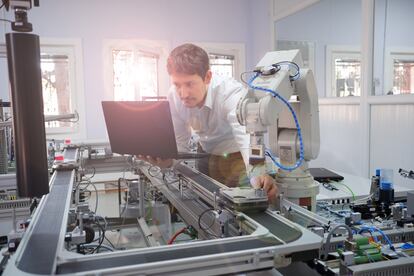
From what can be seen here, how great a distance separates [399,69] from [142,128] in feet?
9.48

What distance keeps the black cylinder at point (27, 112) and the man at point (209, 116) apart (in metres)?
0.71

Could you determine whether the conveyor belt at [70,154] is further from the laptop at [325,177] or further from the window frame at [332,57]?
Answer: the window frame at [332,57]

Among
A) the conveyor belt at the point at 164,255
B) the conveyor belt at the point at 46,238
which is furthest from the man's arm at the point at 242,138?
the conveyor belt at the point at 46,238

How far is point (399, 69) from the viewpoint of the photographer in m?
3.55

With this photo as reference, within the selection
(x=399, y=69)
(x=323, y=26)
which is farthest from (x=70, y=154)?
(x=323, y=26)

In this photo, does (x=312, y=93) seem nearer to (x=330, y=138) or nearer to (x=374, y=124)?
(x=374, y=124)

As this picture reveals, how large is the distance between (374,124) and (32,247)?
3.35 metres

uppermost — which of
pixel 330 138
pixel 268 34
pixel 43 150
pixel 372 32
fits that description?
pixel 268 34

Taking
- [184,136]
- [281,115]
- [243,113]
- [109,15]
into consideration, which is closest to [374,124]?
[184,136]

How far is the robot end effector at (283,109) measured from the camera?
1248 millimetres

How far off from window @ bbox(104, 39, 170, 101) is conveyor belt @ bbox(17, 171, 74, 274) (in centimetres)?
404

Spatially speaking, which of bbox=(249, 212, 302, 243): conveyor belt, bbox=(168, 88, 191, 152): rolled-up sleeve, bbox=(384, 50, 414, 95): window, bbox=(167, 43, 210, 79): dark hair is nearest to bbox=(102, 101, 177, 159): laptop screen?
bbox=(167, 43, 210, 79): dark hair

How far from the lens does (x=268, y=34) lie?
554 centimetres

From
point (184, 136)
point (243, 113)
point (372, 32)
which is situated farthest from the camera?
point (372, 32)
